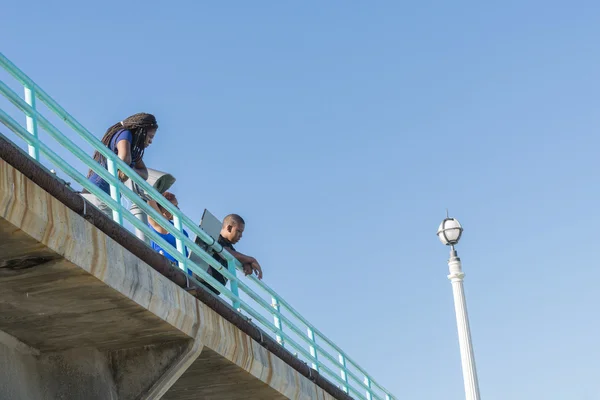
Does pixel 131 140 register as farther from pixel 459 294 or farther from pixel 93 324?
pixel 459 294

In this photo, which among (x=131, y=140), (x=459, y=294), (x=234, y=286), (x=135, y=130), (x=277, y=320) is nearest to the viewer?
(x=131, y=140)

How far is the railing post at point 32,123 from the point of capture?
7.45 metres

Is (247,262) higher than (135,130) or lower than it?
lower

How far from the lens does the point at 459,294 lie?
17.2 m

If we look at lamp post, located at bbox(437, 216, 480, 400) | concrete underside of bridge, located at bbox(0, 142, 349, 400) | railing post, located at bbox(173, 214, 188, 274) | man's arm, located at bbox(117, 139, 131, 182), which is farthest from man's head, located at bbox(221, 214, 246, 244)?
lamp post, located at bbox(437, 216, 480, 400)

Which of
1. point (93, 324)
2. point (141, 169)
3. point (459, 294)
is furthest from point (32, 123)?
point (459, 294)

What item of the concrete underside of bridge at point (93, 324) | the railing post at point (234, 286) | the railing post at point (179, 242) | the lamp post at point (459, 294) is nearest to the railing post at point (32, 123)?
the concrete underside of bridge at point (93, 324)

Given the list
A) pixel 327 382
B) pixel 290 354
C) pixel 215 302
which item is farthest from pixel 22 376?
pixel 327 382

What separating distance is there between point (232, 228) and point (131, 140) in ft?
5.37

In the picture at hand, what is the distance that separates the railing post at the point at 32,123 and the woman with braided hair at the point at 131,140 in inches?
64.5

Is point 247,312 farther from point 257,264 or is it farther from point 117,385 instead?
point 117,385

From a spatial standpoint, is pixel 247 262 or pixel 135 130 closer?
pixel 135 130

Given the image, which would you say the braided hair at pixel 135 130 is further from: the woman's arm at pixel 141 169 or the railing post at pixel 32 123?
the railing post at pixel 32 123

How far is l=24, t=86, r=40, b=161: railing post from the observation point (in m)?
7.45
